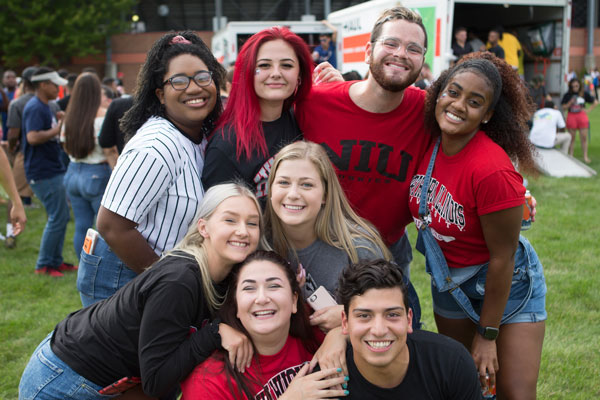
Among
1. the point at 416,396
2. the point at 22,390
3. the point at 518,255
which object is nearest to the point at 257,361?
the point at 416,396

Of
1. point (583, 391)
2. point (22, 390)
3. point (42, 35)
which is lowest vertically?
point (583, 391)

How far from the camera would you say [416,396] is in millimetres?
2242

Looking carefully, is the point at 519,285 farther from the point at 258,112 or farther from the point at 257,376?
the point at 258,112

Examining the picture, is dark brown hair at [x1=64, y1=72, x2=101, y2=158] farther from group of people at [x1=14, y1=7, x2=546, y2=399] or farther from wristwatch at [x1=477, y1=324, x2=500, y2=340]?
wristwatch at [x1=477, y1=324, x2=500, y2=340]

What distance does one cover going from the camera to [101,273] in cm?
270

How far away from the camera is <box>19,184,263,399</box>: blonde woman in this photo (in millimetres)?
2225

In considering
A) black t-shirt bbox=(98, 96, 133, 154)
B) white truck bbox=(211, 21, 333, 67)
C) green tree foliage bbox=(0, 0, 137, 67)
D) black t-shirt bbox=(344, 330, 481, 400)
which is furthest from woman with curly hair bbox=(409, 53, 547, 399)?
green tree foliage bbox=(0, 0, 137, 67)

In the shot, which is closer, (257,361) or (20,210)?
(257,361)

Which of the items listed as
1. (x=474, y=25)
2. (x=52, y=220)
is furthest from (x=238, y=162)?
(x=474, y=25)

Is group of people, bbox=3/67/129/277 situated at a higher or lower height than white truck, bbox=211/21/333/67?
lower

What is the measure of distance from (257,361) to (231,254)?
1.56 ft

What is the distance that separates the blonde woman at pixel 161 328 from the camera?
87.6 inches

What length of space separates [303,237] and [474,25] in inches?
458

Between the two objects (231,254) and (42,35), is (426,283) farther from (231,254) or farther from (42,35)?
(42,35)
